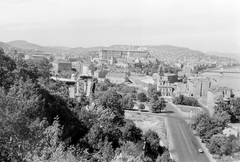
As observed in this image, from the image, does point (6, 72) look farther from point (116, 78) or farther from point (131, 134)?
point (116, 78)

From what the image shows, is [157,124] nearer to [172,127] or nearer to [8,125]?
[172,127]

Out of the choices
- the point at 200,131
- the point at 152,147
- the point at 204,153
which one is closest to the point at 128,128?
the point at 152,147

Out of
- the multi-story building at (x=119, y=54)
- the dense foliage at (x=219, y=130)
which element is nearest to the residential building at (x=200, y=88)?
the dense foliage at (x=219, y=130)

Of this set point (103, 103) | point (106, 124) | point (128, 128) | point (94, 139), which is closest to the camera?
point (94, 139)

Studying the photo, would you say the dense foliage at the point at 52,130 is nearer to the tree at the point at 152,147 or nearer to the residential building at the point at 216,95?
the tree at the point at 152,147

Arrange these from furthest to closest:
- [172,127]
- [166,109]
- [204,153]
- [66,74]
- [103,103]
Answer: [66,74]
[166,109]
[172,127]
[103,103]
[204,153]

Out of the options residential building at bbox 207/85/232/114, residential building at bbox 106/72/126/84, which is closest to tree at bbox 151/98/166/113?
residential building at bbox 207/85/232/114

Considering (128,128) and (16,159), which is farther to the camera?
(128,128)

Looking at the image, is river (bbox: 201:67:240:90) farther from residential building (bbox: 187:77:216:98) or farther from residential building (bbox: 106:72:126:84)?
residential building (bbox: 106:72:126:84)
